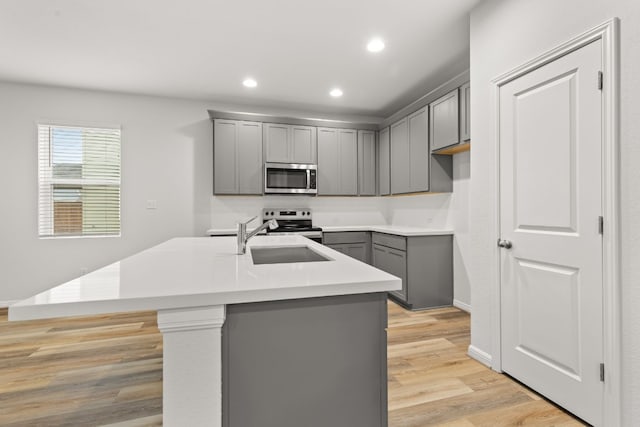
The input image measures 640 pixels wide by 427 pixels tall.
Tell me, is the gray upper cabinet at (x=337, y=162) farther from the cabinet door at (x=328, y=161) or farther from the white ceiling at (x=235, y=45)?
the white ceiling at (x=235, y=45)

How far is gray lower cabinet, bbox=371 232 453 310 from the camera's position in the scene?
136 inches

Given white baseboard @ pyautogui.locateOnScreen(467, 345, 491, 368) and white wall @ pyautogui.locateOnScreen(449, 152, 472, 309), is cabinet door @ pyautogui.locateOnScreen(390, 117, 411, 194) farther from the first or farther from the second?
white baseboard @ pyautogui.locateOnScreen(467, 345, 491, 368)

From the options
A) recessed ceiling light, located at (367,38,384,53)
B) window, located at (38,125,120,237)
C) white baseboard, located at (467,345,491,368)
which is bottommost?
white baseboard, located at (467,345,491,368)

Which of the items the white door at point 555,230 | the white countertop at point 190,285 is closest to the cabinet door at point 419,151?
the white door at point 555,230

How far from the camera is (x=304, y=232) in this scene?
13.3ft

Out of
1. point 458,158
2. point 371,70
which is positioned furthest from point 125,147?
point 458,158

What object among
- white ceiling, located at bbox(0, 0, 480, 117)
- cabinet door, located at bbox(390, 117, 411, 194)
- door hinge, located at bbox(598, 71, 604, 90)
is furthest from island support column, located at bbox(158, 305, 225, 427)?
cabinet door, located at bbox(390, 117, 411, 194)

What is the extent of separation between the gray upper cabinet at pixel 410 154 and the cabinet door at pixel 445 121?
0.14m

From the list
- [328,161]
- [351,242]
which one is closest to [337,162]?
[328,161]

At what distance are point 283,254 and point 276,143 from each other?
8.25 feet

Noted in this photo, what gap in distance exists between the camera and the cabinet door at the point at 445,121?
3.05m

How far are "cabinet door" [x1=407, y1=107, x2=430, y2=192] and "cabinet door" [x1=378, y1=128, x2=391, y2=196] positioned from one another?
21.4 inches

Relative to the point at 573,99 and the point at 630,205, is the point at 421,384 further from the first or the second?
the point at 573,99

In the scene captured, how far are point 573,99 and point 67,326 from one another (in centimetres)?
453
